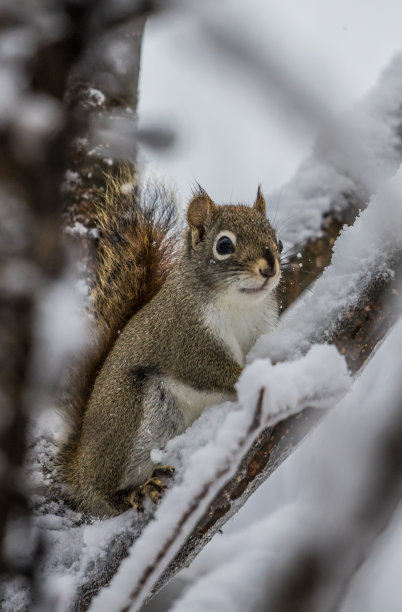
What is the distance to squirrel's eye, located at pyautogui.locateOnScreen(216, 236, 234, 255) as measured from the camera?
1.62 metres

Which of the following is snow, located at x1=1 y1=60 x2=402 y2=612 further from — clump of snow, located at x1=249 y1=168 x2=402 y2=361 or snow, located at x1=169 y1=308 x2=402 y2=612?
snow, located at x1=169 y1=308 x2=402 y2=612

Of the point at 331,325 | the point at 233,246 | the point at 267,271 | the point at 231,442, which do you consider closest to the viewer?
the point at 231,442

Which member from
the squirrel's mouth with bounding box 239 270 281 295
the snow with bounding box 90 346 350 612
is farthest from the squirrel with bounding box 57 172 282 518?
the snow with bounding box 90 346 350 612

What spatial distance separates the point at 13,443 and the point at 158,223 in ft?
3.60

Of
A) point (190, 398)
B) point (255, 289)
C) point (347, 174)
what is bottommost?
point (190, 398)

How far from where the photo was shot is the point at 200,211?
1740 mm

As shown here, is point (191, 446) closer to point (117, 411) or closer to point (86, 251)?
point (117, 411)

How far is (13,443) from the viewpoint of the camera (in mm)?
1061

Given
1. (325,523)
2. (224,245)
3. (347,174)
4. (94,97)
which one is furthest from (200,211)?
(325,523)

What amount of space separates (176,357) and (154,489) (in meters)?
0.40

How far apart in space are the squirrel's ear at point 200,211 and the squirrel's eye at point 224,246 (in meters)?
0.11

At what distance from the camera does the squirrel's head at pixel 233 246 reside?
1528mm

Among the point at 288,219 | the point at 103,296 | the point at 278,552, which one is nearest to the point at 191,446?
the point at 278,552

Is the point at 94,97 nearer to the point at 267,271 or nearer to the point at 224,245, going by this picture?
the point at 224,245
